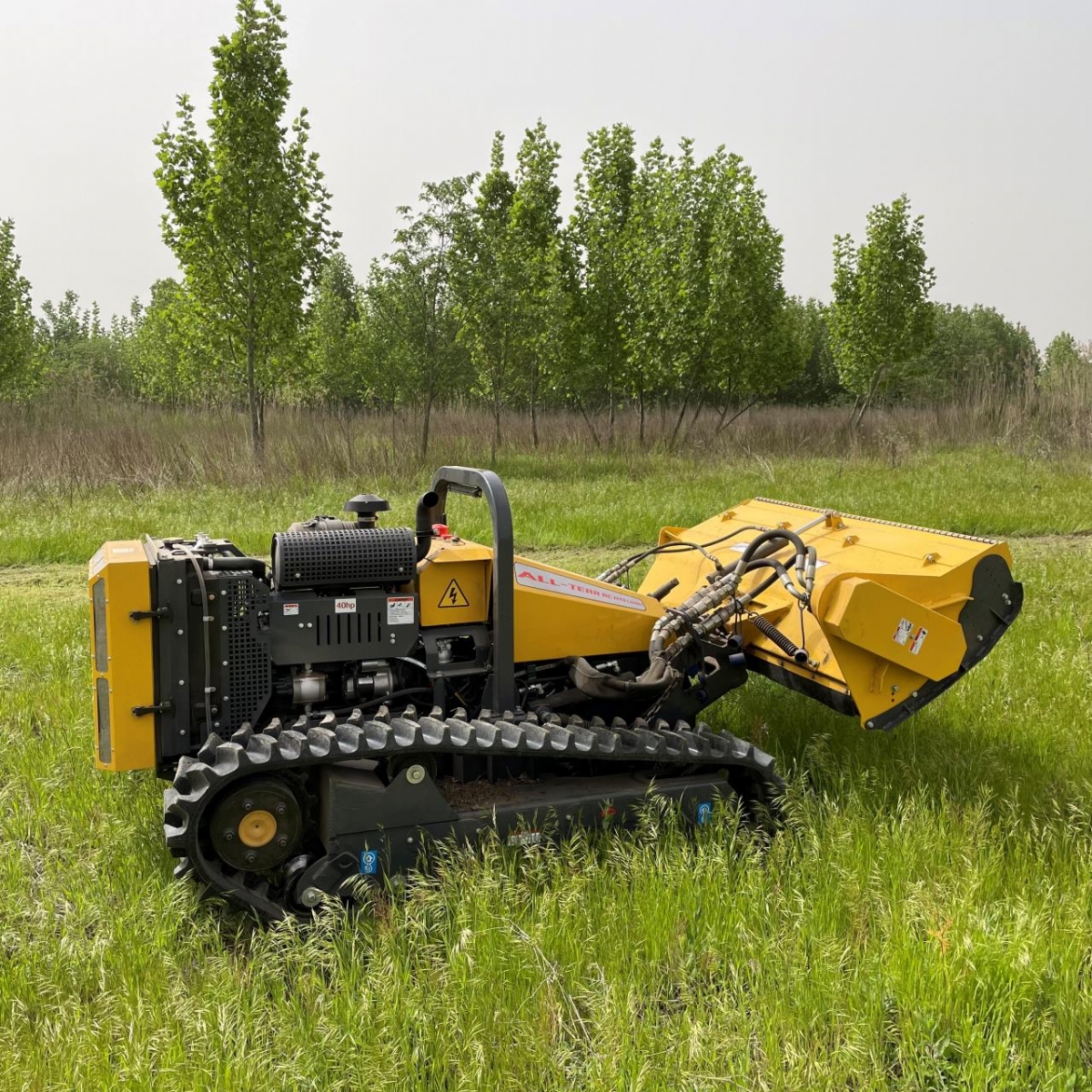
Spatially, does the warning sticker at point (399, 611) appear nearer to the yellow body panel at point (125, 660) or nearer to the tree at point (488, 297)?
the yellow body panel at point (125, 660)

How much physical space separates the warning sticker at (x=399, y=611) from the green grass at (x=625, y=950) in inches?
38.3

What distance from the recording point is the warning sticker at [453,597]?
13.1 ft

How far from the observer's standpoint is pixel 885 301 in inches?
1001

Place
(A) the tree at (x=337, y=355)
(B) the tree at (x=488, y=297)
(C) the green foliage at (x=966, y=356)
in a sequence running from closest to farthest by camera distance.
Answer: (B) the tree at (x=488, y=297) → (C) the green foliage at (x=966, y=356) → (A) the tree at (x=337, y=355)

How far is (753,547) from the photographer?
14.6ft

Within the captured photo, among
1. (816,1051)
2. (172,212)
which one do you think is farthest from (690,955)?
(172,212)

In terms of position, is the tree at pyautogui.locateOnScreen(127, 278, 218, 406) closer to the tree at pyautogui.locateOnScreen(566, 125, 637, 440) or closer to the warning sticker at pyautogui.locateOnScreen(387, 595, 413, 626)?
the tree at pyautogui.locateOnScreen(566, 125, 637, 440)

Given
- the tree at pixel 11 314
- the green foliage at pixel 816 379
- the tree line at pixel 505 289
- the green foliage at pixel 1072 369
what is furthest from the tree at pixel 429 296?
the green foliage at pixel 816 379

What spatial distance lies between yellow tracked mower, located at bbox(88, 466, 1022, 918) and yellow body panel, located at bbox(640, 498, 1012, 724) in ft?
0.04

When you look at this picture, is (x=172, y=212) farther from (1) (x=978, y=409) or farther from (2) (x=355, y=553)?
(1) (x=978, y=409)

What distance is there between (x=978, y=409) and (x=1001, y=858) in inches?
857

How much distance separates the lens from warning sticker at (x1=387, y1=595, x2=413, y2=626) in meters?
3.90

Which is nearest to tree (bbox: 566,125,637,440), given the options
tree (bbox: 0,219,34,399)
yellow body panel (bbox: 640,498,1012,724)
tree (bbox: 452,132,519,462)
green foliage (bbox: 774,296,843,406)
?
tree (bbox: 452,132,519,462)

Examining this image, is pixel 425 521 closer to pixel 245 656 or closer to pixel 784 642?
pixel 245 656
